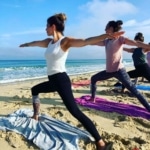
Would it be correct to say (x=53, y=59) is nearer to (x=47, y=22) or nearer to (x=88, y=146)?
(x=47, y=22)

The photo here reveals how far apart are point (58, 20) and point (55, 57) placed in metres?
0.60

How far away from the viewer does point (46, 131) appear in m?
5.22

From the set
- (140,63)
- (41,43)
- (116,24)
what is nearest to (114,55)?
(116,24)

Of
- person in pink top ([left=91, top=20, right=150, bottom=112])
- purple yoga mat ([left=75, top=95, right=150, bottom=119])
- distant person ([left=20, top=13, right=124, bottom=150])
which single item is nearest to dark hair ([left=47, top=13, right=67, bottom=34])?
distant person ([left=20, top=13, right=124, bottom=150])

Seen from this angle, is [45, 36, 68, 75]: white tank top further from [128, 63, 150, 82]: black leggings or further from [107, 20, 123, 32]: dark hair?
[128, 63, 150, 82]: black leggings

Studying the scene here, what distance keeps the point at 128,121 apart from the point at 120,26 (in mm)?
2103

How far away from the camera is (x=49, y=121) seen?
18.5ft

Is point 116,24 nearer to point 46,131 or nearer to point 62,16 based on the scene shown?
point 62,16

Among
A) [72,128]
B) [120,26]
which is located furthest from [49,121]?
[120,26]

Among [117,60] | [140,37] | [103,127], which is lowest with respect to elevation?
[103,127]

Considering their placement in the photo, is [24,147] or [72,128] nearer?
[24,147]

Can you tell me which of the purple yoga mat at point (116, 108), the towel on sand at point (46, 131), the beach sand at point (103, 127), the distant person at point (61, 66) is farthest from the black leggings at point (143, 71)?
the distant person at point (61, 66)

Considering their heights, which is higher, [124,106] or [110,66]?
[110,66]

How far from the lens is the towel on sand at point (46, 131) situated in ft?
15.6
